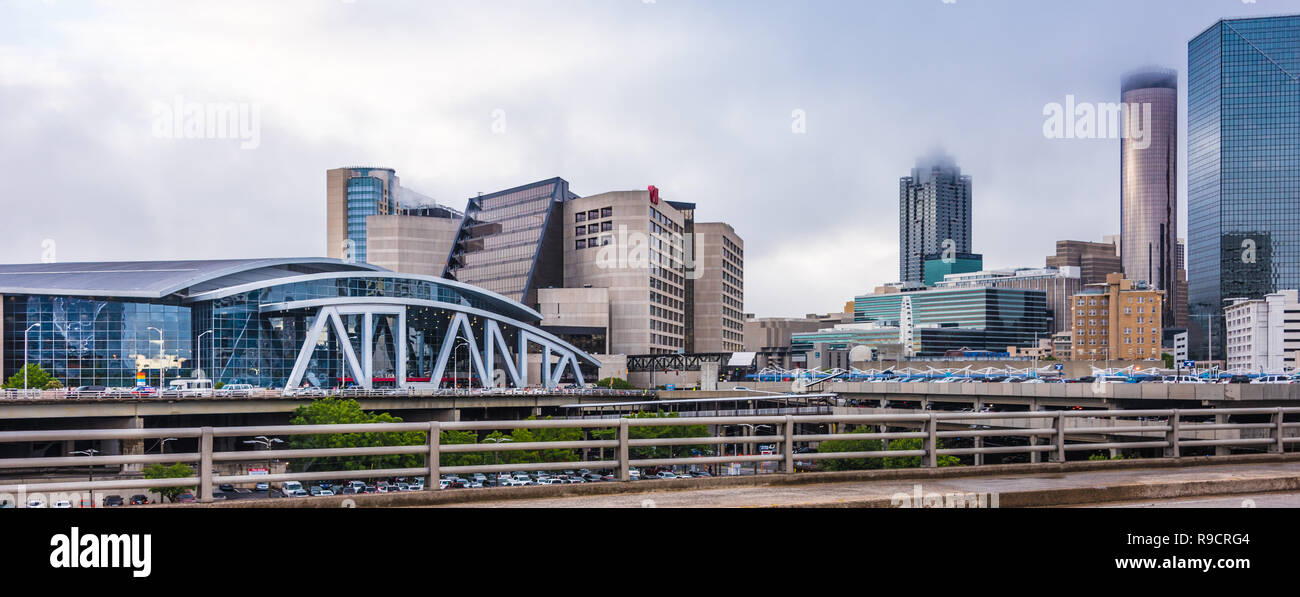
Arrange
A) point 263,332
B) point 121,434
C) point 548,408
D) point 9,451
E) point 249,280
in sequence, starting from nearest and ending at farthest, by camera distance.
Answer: point 121,434 < point 9,451 < point 263,332 < point 249,280 < point 548,408

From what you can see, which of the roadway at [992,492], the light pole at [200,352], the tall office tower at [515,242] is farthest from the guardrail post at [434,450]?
the tall office tower at [515,242]

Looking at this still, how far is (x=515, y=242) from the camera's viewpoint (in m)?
161

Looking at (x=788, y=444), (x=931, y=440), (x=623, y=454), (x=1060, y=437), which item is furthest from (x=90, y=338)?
(x=1060, y=437)

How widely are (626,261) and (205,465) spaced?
14125 centimetres

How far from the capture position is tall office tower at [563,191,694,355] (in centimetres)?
14938

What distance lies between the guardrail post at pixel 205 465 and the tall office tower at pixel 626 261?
458 ft

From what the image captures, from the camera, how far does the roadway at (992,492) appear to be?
988 cm

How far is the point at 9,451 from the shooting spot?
72062 mm

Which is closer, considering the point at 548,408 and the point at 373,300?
the point at 373,300

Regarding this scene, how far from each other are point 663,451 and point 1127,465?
40.4 metres

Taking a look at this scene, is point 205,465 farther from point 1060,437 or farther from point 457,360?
point 457,360

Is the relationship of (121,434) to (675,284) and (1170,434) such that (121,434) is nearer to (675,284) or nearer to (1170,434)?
(1170,434)

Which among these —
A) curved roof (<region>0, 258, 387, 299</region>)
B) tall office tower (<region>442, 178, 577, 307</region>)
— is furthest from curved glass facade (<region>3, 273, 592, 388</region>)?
tall office tower (<region>442, 178, 577, 307</region>)
